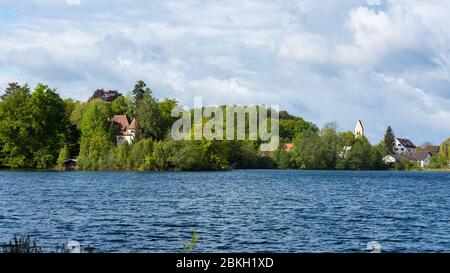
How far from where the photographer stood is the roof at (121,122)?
14762 cm

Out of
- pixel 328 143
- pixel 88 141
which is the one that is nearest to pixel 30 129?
pixel 88 141

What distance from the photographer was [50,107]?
12788 cm

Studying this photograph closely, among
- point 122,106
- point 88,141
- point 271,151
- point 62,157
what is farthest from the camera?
point 271,151

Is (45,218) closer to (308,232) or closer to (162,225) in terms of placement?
(162,225)

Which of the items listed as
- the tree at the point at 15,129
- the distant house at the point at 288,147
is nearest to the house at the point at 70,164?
the tree at the point at 15,129

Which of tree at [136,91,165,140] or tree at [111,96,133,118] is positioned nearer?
tree at [136,91,165,140]

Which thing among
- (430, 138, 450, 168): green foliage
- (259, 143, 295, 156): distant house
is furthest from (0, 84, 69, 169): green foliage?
(430, 138, 450, 168): green foliage

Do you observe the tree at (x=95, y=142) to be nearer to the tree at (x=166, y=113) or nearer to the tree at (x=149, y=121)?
the tree at (x=149, y=121)

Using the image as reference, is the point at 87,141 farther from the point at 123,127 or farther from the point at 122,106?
the point at 122,106

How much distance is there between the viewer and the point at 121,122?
5910 inches

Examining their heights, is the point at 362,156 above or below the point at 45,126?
below

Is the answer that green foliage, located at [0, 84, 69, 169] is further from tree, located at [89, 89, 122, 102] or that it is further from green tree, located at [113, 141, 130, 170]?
tree, located at [89, 89, 122, 102]

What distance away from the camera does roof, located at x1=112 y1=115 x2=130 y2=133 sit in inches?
5812

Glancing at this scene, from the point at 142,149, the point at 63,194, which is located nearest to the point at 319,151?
the point at 142,149
